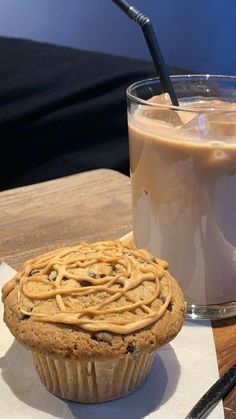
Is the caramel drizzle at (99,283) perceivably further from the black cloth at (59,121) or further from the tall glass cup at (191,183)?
the black cloth at (59,121)

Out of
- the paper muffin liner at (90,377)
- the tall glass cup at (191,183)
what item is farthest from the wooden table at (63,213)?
the paper muffin liner at (90,377)

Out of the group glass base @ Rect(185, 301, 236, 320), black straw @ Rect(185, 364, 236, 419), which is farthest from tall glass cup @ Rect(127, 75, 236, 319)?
black straw @ Rect(185, 364, 236, 419)

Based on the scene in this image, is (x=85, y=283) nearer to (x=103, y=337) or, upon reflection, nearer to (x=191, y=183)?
(x=103, y=337)

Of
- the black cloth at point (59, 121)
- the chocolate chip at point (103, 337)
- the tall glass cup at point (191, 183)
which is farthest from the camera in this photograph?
the black cloth at point (59, 121)

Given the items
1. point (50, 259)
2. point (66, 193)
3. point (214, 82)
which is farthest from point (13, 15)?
point (50, 259)

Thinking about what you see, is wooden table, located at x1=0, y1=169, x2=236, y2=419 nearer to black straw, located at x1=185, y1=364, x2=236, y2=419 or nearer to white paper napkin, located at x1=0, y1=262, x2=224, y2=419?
white paper napkin, located at x1=0, y1=262, x2=224, y2=419

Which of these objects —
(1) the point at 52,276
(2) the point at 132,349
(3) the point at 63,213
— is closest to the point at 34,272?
(1) the point at 52,276
